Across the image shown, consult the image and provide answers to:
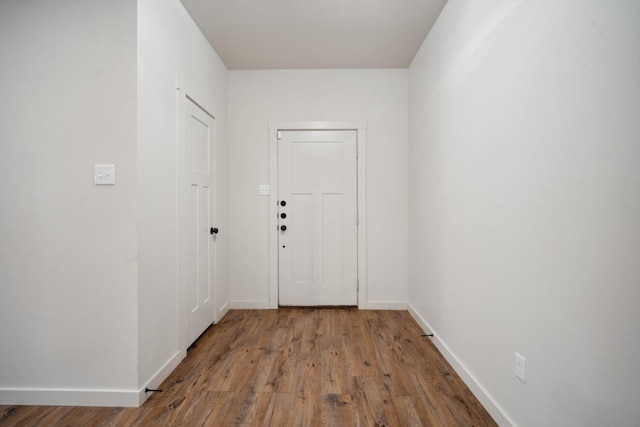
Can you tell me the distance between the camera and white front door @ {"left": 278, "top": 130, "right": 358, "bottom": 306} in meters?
Answer: 3.58

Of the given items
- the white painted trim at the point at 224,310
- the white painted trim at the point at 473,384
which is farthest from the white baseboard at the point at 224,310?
the white painted trim at the point at 473,384

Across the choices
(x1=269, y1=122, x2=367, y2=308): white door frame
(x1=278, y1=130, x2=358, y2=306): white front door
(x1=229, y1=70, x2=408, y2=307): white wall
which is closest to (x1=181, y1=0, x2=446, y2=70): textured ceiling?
(x1=229, y1=70, x2=408, y2=307): white wall

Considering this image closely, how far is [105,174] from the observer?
184 cm

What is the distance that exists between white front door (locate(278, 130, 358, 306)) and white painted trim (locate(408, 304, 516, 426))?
1136 mm

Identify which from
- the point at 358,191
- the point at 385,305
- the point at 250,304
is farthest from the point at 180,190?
the point at 385,305

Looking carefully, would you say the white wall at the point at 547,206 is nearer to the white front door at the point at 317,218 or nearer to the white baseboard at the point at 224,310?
the white front door at the point at 317,218

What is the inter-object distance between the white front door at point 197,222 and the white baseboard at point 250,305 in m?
0.49

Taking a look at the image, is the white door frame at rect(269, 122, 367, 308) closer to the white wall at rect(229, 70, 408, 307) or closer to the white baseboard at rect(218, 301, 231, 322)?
the white wall at rect(229, 70, 408, 307)

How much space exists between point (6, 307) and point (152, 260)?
2.69 ft

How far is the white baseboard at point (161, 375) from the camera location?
73.4 inches

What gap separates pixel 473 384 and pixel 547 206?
3.96 ft

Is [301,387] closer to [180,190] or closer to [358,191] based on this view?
[180,190]

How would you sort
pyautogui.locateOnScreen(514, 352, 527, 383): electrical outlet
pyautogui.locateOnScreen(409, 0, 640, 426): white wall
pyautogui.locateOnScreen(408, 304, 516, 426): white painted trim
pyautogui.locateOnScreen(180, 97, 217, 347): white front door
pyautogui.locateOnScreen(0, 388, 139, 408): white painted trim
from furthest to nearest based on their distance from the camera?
pyautogui.locateOnScreen(180, 97, 217, 347): white front door
pyautogui.locateOnScreen(0, 388, 139, 408): white painted trim
pyautogui.locateOnScreen(408, 304, 516, 426): white painted trim
pyautogui.locateOnScreen(514, 352, 527, 383): electrical outlet
pyautogui.locateOnScreen(409, 0, 640, 426): white wall

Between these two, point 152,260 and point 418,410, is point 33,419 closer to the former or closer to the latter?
point 152,260
